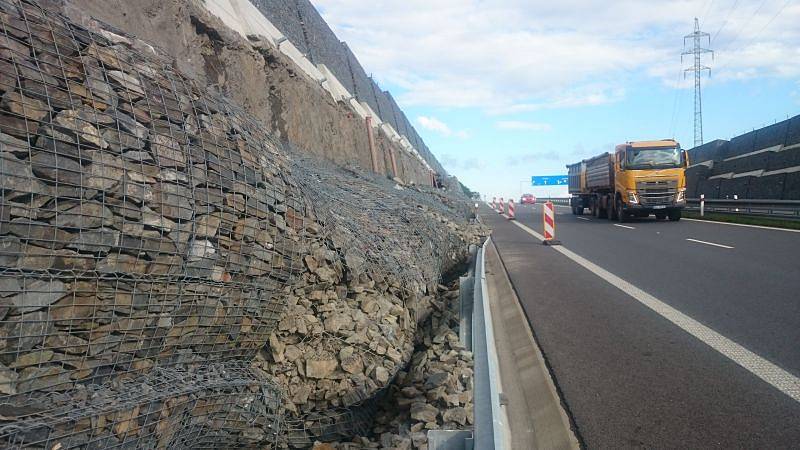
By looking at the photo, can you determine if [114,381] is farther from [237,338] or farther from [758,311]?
[758,311]

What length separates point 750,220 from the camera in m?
22.0

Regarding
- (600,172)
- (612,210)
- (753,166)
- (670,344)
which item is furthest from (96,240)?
(753,166)

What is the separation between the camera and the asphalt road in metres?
4.16

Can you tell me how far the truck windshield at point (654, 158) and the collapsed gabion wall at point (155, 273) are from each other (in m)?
20.7

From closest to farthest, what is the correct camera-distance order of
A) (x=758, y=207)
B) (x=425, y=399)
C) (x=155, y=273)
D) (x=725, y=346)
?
(x=155, y=273) < (x=425, y=399) < (x=725, y=346) < (x=758, y=207)

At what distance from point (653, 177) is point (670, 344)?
19432mm

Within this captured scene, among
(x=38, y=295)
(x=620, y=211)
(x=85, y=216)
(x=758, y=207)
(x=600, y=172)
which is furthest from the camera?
(x=600, y=172)

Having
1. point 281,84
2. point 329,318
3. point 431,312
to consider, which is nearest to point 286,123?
point 281,84

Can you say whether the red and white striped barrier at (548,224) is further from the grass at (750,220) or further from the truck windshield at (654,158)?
the truck windshield at (654,158)

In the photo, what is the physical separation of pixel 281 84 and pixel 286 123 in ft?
2.63

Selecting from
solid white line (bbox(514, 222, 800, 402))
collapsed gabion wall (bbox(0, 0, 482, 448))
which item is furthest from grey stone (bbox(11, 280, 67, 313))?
solid white line (bbox(514, 222, 800, 402))

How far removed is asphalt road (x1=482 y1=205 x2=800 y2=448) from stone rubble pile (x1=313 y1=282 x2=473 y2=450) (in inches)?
32.9

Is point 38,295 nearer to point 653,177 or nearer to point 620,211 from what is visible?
point 653,177

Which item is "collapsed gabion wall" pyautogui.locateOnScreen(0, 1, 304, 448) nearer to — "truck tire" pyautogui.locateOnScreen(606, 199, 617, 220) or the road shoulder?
the road shoulder
